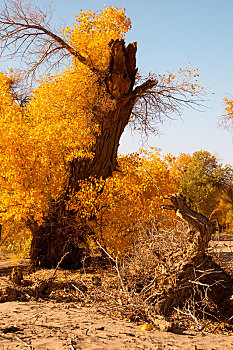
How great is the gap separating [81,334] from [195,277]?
7.53ft

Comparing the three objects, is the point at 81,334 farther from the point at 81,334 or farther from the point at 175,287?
the point at 175,287

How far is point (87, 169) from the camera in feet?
36.2

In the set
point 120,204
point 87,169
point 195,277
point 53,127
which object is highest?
point 53,127

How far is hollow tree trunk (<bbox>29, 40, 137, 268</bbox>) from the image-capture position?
10852mm

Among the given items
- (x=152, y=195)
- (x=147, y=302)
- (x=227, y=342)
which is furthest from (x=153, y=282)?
(x=152, y=195)

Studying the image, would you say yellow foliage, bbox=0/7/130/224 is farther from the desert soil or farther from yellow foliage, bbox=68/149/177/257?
the desert soil

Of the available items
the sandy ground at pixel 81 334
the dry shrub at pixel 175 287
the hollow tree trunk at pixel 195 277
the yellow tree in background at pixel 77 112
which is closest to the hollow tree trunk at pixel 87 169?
the yellow tree in background at pixel 77 112

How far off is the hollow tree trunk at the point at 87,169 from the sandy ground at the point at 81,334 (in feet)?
19.4

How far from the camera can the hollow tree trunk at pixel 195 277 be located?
490 centimetres

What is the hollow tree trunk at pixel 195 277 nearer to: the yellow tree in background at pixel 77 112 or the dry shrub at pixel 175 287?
the dry shrub at pixel 175 287

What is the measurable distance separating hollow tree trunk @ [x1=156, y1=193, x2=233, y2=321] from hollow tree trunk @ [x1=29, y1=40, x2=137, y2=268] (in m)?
5.76

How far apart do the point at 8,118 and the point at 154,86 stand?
5.73 metres

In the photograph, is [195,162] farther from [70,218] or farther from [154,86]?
[70,218]

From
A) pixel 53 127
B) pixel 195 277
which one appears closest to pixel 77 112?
pixel 53 127
